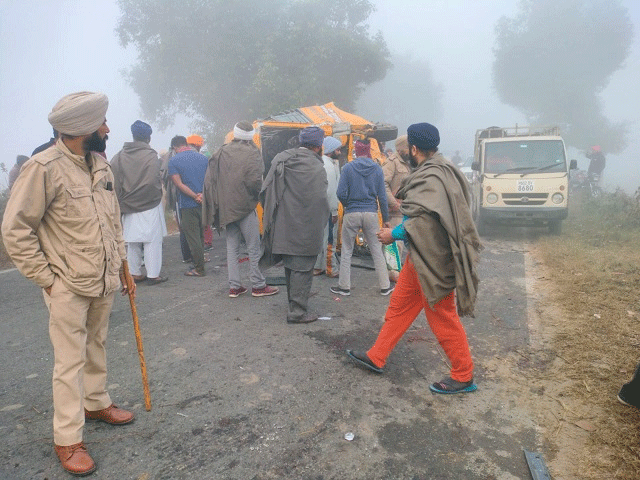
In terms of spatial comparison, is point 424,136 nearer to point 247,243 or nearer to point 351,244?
point 351,244

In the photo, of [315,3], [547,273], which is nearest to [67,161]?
[547,273]

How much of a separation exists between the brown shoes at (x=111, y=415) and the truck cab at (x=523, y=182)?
8356 millimetres

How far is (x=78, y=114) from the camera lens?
239 centimetres

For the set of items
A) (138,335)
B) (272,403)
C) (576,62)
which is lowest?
(272,403)

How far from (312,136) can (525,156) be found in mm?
6900

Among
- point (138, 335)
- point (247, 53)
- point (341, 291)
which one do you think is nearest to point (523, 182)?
point (341, 291)

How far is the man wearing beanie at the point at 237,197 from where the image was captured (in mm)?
5199

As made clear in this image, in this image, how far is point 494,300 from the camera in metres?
Result: 5.34

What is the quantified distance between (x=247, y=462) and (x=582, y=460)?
1843mm

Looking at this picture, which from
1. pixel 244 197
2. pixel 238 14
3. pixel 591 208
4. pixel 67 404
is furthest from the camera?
pixel 238 14

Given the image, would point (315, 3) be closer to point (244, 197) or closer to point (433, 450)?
point (244, 197)

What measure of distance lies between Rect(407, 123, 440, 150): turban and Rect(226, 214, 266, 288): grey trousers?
2.62m

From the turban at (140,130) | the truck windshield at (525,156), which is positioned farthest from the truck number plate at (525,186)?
the turban at (140,130)

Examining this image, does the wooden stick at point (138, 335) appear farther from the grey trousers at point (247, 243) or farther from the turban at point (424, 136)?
the grey trousers at point (247, 243)
